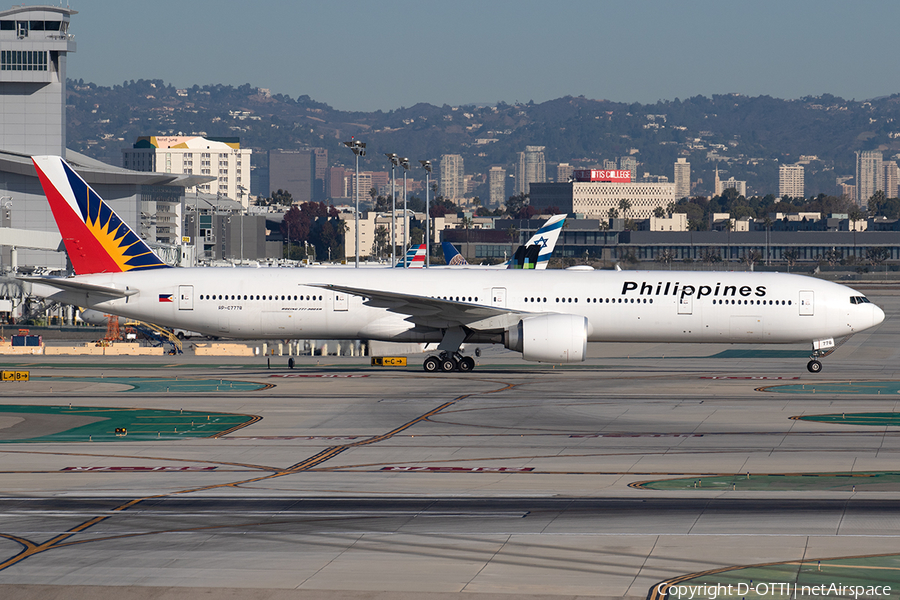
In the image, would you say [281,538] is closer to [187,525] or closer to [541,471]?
[187,525]

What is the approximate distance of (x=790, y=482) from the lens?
69.7 ft

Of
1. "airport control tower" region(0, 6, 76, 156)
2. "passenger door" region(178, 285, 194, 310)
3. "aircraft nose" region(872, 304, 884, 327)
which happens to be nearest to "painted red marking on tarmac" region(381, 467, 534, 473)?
"passenger door" region(178, 285, 194, 310)

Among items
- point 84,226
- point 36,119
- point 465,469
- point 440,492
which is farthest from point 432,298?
point 36,119

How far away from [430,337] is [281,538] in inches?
1002

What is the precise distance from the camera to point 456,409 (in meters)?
32.3

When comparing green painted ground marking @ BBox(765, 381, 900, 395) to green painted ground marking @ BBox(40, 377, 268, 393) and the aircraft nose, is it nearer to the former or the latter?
the aircraft nose

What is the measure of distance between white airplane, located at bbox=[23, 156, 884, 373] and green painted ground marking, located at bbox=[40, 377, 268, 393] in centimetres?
303

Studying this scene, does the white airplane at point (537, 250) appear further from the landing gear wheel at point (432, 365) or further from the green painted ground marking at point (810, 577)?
the green painted ground marking at point (810, 577)

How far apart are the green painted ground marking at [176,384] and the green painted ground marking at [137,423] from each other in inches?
197

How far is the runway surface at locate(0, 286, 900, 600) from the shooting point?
48.9 ft

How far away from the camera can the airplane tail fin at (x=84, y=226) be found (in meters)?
42.3

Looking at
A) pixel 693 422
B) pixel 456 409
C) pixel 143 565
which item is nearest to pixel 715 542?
pixel 143 565

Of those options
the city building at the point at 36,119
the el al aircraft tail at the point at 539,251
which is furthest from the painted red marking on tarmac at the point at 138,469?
the city building at the point at 36,119

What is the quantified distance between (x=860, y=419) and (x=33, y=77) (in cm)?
12133
